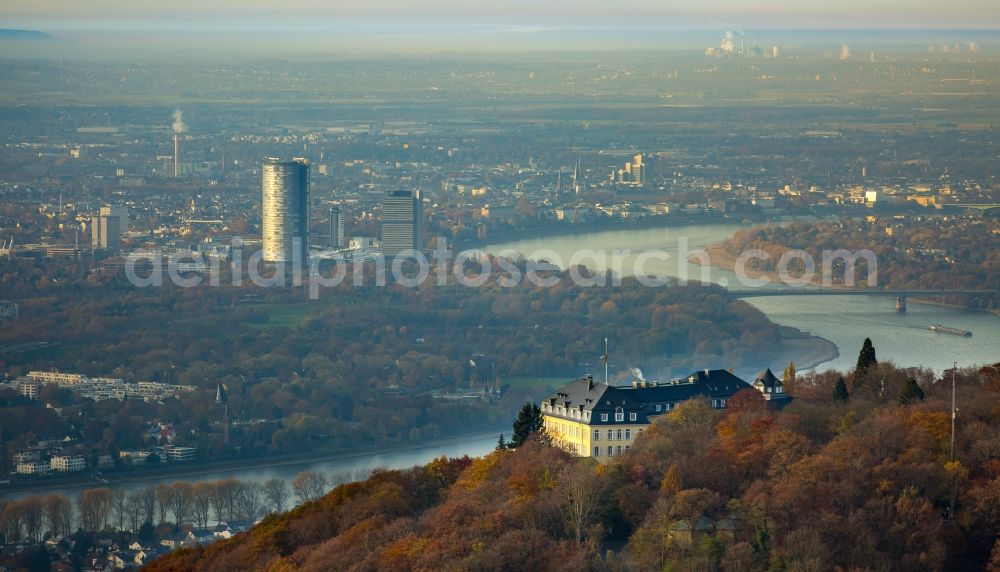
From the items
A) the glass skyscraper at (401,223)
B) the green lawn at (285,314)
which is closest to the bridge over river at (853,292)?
the green lawn at (285,314)

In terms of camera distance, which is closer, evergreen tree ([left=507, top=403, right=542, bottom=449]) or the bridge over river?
evergreen tree ([left=507, top=403, right=542, bottom=449])

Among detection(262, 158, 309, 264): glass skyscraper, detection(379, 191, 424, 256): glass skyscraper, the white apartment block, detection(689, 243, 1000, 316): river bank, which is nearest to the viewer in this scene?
the white apartment block

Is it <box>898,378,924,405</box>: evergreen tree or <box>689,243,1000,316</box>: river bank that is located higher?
<box>898,378,924,405</box>: evergreen tree

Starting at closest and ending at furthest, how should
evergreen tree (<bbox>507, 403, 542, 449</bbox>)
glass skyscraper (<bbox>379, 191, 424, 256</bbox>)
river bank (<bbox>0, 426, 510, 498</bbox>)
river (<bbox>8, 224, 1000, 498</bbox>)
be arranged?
evergreen tree (<bbox>507, 403, 542, 449</bbox>)
river bank (<bbox>0, 426, 510, 498</bbox>)
river (<bbox>8, 224, 1000, 498</bbox>)
glass skyscraper (<bbox>379, 191, 424, 256</bbox>)

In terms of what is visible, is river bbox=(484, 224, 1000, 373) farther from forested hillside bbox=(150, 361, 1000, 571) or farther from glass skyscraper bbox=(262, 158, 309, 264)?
forested hillside bbox=(150, 361, 1000, 571)

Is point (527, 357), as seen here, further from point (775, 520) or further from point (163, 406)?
point (775, 520)

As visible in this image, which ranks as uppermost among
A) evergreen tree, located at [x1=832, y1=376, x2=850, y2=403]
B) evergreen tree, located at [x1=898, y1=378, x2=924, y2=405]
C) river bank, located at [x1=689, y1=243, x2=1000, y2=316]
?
evergreen tree, located at [x1=898, y1=378, x2=924, y2=405]

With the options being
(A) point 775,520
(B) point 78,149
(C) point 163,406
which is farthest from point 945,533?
(B) point 78,149

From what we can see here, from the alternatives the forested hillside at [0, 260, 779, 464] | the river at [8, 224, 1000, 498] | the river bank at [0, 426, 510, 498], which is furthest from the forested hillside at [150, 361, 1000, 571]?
the forested hillside at [0, 260, 779, 464]
